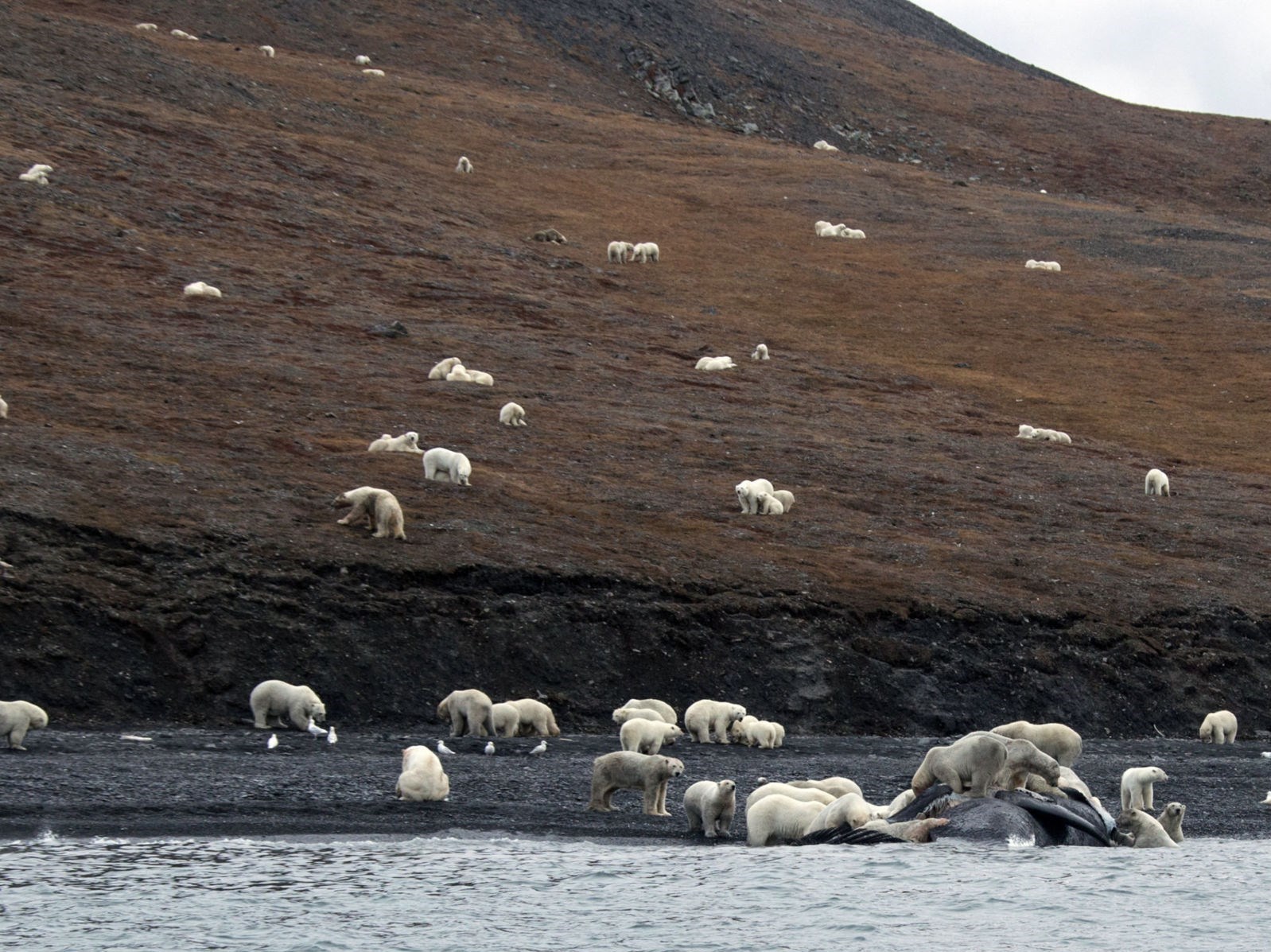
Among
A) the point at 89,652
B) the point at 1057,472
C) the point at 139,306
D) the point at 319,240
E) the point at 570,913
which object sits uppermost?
the point at 319,240

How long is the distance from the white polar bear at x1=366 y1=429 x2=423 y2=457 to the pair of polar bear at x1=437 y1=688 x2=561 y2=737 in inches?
472

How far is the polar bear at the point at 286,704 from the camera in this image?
22.4 meters

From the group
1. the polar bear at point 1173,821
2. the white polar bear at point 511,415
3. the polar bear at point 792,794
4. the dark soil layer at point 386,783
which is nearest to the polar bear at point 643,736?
the dark soil layer at point 386,783

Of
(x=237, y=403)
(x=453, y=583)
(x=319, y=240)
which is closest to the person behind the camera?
(x=453, y=583)

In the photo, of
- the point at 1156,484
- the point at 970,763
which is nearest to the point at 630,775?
the point at 970,763

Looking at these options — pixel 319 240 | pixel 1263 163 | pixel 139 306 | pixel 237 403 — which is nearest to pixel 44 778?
pixel 237 403

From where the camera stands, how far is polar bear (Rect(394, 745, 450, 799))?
17.9 m

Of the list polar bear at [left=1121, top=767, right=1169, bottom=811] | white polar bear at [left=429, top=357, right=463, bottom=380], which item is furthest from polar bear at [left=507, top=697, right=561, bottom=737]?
white polar bear at [left=429, top=357, right=463, bottom=380]

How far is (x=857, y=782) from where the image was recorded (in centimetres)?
2075

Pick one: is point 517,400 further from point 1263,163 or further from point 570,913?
point 1263,163

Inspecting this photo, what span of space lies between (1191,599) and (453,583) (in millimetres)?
14078

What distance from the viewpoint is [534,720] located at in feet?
76.5

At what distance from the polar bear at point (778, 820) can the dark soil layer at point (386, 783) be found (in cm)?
59

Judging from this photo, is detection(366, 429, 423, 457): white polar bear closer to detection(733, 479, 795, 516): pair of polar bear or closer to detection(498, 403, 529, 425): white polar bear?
detection(498, 403, 529, 425): white polar bear
